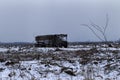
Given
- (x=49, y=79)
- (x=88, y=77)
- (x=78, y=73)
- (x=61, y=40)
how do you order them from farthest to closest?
1. (x=61, y=40)
2. (x=78, y=73)
3. (x=49, y=79)
4. (x=88, y=77)

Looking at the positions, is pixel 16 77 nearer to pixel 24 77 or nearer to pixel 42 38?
pixel 24 77

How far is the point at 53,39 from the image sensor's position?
37406mm

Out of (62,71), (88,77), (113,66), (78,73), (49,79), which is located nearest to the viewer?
(88,77)

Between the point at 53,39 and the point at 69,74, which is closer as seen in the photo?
the point at 69,74

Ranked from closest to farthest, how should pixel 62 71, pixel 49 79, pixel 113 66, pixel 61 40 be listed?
1. pixel 49 79
2. pixel 62 71
3. pixel 113 66
4. pixel 61 40

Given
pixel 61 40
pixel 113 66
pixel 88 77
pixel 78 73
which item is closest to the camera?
pixel 88 77

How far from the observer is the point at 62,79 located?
839cm

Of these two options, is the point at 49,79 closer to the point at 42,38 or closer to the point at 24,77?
the point at 24,77

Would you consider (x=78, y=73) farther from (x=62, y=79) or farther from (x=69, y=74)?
(x=62, y=79)

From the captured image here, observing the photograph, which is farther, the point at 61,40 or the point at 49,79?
the point at 61,40

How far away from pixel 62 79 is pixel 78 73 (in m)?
0.92

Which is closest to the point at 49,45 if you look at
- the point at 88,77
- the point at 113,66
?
the point at 113,66

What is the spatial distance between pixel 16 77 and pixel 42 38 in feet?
99.4

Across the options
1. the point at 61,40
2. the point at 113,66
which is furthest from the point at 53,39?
the point at 113,66
